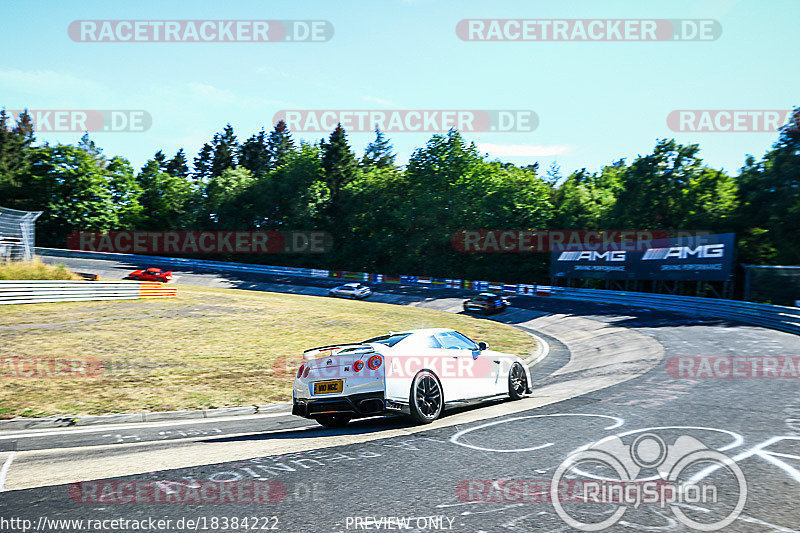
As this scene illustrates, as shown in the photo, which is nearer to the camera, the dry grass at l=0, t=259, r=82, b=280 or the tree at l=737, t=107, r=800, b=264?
the dry grass at l=0, t=259, r=82, b=280

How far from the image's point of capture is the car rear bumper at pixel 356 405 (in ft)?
24.5

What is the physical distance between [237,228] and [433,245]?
80.5 ft

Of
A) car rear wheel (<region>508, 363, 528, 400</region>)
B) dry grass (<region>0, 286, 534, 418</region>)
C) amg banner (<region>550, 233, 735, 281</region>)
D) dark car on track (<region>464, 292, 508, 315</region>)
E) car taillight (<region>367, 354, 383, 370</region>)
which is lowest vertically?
dark car on track (<region>464, 292, 508, 315</region>)

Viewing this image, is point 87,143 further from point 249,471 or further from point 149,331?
point 249,471

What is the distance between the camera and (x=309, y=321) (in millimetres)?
22719

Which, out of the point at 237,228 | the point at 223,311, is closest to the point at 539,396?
the point at 223,311

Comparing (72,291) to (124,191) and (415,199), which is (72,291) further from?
(124,191)

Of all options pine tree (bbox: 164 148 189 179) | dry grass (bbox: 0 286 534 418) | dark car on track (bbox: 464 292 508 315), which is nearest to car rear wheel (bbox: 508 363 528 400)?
dry grass (bbox: 0 286 534 418)

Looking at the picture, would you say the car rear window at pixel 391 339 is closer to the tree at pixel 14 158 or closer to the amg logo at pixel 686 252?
the amg logo at pixel 686 252

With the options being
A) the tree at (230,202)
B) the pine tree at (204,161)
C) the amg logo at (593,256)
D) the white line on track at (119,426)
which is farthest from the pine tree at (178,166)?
the white line on track at (119,426)

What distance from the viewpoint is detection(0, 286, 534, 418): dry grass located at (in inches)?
392

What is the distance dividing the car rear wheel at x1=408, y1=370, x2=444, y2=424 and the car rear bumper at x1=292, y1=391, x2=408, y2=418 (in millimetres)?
190

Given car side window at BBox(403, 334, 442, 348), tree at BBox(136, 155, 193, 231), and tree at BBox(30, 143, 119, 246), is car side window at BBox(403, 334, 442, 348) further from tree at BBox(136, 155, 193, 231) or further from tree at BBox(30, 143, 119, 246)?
tree at BBox(136, 155, 193, 231)

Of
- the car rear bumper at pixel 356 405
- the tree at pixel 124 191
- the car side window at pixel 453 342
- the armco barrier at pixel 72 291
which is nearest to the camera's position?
the car rear bumper at pixel 356 405
